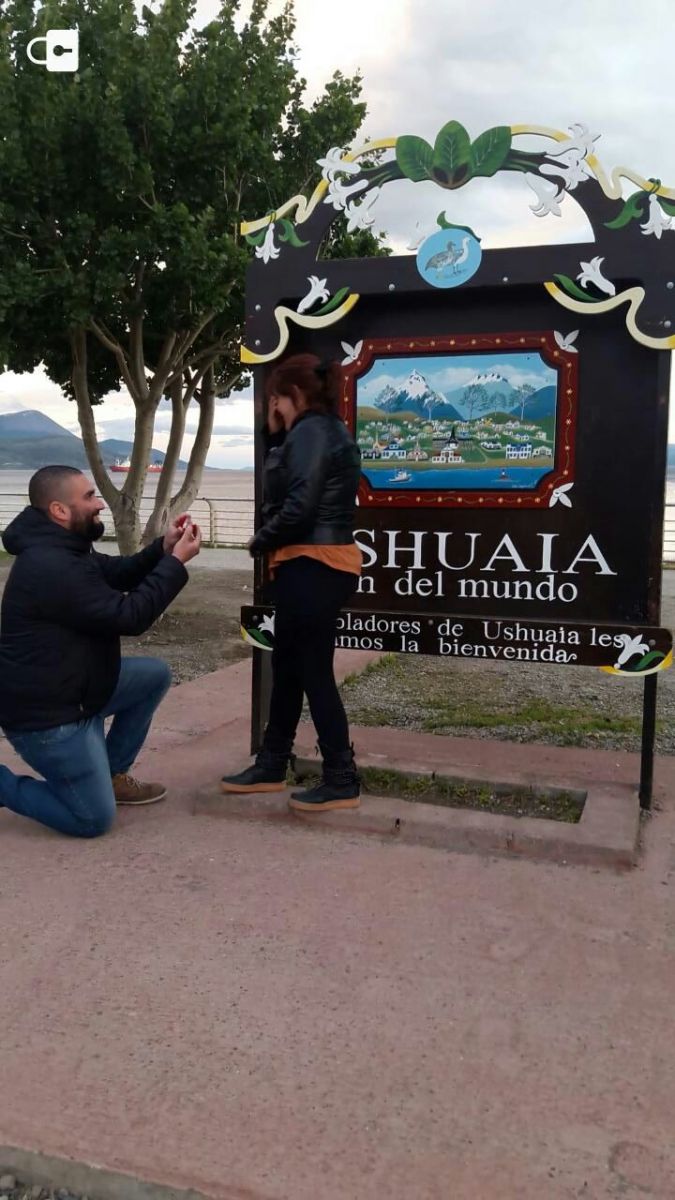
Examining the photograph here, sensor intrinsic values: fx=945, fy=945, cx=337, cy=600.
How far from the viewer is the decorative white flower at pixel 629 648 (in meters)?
3.84

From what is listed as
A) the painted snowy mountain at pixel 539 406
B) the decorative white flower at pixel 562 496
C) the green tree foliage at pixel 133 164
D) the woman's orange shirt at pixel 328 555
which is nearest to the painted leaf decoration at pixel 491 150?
the painted snowy mountain at pixel 539 406

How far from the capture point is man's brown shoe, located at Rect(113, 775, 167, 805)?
397 cm

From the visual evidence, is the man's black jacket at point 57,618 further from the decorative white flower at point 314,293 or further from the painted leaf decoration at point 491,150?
A: the painted leaf decoration at point 491,150

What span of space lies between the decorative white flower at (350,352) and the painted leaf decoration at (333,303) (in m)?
0.16

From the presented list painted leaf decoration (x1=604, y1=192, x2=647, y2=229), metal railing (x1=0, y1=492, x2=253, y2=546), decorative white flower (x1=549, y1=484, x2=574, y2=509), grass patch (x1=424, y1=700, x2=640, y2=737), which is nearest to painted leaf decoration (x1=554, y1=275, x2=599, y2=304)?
painted leaf decoration (x1=604, y1=192, x2=647, y2=229)

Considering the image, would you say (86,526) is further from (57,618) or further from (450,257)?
(450,257)

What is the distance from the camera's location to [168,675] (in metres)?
4.04

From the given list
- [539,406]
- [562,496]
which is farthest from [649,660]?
[539,406]

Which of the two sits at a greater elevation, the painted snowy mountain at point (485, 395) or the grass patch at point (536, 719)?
the painted snowy mountain at point (485, 395)

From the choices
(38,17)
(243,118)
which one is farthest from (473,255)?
(38,17)

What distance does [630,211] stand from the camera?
368cm

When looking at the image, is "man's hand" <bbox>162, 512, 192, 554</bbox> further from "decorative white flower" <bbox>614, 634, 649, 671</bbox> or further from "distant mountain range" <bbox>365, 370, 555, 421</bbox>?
"decorative white flower" <bbox>614, 634, 649, 671</bbox>

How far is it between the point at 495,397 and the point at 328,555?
1.06 m

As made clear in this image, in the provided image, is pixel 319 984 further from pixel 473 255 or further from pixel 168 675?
pixel 473 255
